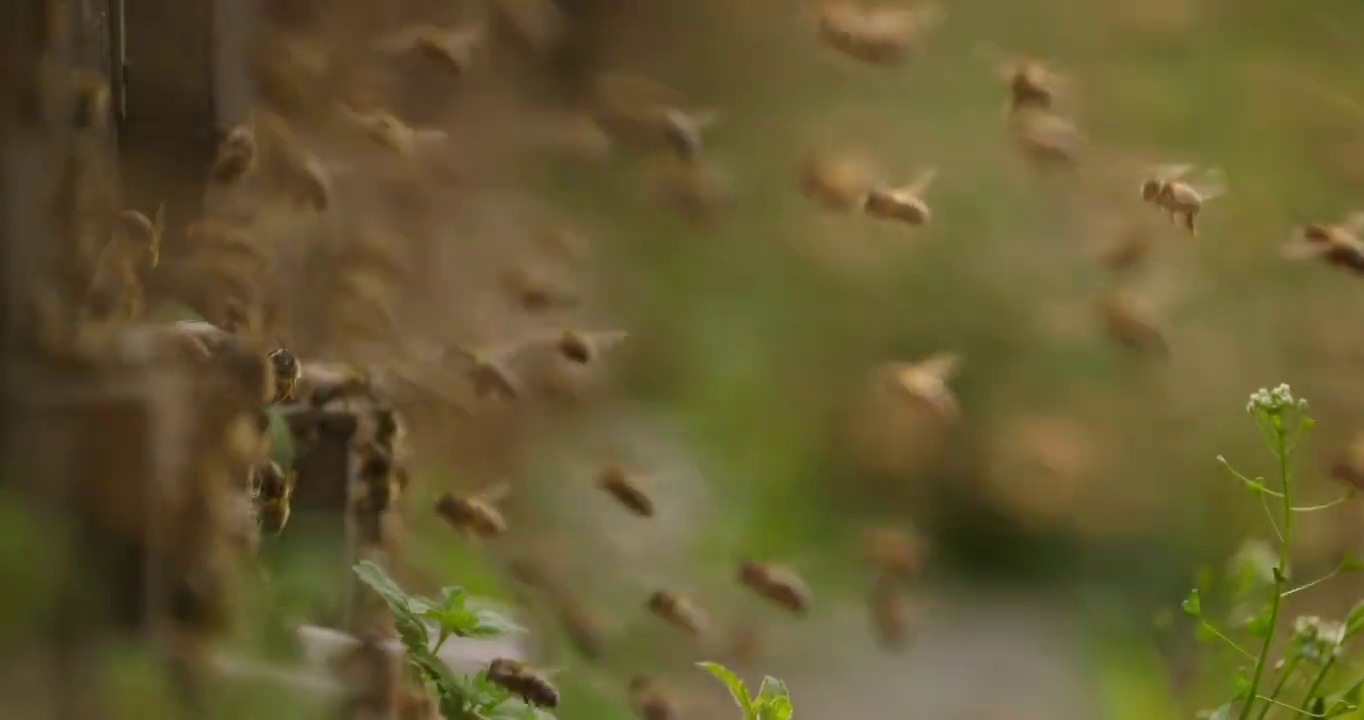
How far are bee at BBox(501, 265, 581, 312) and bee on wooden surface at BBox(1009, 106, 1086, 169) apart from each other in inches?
23.8

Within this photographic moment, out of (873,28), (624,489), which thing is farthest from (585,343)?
(873,28)

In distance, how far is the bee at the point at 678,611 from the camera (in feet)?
4.90

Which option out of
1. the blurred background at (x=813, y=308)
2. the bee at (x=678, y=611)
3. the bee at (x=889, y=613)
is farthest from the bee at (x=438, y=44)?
the bee at (x=889, y=613)

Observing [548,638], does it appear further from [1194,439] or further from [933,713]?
[1194,439]

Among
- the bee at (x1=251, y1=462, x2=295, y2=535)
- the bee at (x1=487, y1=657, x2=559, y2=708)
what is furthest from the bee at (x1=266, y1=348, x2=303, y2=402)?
the bee at (x1=487, y1=657, x2=559, y2=708)

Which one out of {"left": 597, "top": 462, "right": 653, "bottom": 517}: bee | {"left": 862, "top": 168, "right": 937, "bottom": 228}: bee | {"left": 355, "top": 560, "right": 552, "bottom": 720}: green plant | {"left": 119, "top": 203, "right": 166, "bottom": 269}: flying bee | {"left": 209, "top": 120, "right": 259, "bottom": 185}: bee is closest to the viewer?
{"left": 355, "top": 560, "right": 552, "bottom": 720}: green plant

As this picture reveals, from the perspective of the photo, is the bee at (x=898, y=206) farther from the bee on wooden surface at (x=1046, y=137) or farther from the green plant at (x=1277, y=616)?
the green plant at (x=1277, y=616)

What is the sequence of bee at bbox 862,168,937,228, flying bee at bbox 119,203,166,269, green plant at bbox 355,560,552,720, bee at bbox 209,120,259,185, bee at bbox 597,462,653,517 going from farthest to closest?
bee at bbox 597,462,653,517 → bee at bbox 862,168,937,228 → bee at bbox 209,120,259,185 → flying bee at bbox 119,203,166,269 → green plant at bbox 355,560,552,720

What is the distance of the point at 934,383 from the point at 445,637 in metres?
0.71

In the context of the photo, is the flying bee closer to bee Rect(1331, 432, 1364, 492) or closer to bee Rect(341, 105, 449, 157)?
bee Rect(341, 105, 449, 157)

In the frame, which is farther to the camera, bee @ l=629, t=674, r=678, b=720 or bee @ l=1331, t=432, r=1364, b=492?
bee @ l=629, t=674, r=678, b=720

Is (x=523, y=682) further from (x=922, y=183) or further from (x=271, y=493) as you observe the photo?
(x=922, y=183)

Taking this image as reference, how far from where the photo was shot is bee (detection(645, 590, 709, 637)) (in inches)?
58.8

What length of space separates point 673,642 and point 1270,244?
895 mm
